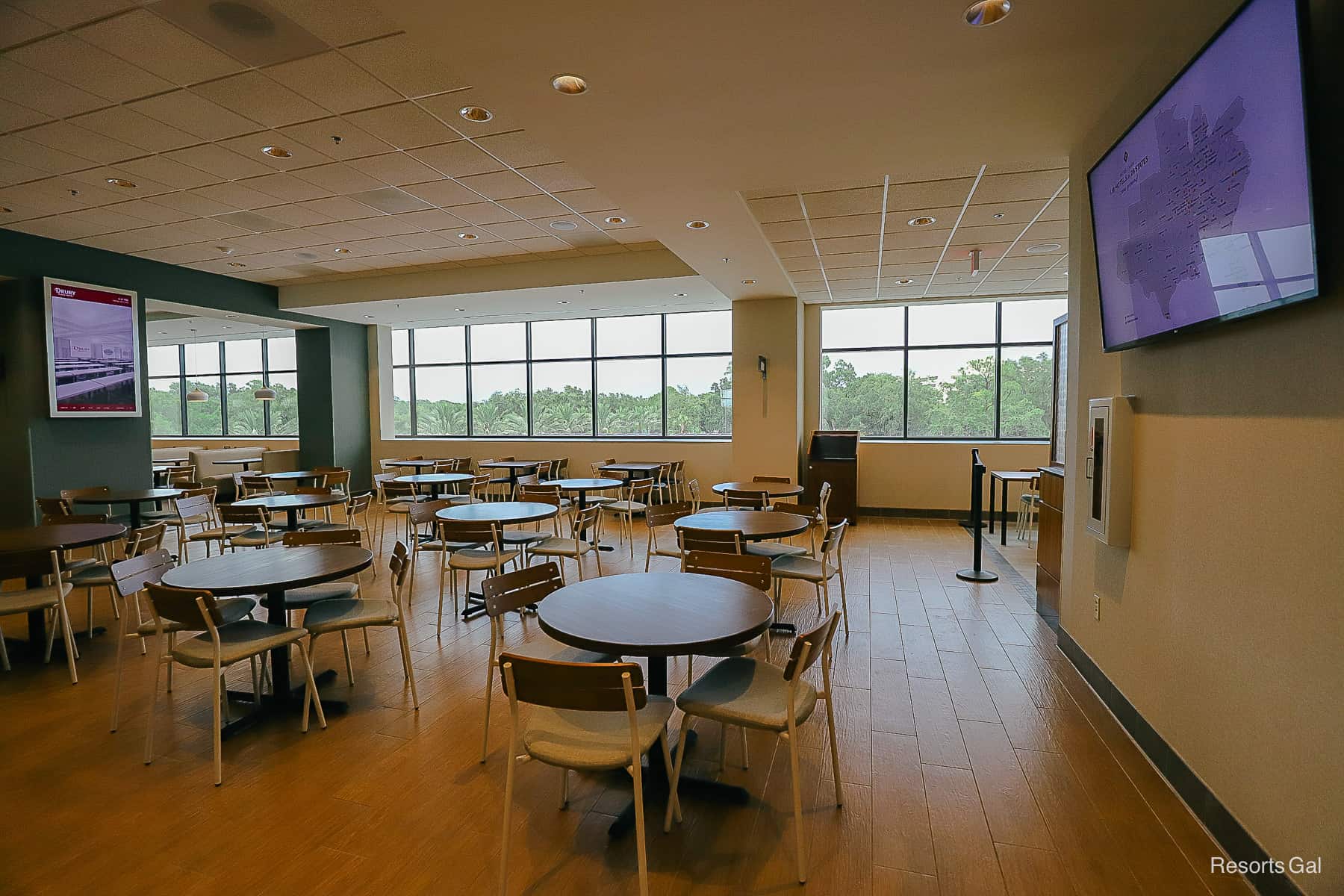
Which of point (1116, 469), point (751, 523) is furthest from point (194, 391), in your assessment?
point (1116, 469)

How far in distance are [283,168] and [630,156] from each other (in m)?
3.29

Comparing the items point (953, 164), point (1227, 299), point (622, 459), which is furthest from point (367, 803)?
point (622, 459)

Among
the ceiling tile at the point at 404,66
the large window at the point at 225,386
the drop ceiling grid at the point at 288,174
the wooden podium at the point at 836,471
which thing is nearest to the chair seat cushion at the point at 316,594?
the ceiling tile at the point at 404,66

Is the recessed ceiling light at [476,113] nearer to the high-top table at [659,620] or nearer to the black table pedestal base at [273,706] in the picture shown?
the high-top table at [659,620]

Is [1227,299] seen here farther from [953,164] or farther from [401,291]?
[401,291]

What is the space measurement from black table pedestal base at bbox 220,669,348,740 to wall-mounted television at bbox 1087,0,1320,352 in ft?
13.2

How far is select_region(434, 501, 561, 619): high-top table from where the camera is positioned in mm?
4574

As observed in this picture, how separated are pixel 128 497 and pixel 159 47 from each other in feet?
13.4

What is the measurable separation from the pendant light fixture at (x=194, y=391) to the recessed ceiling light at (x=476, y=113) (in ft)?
36.2

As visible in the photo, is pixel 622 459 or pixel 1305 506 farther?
Answer: pixel 622 459

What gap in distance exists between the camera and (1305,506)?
5.91ft

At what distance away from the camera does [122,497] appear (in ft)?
19.6

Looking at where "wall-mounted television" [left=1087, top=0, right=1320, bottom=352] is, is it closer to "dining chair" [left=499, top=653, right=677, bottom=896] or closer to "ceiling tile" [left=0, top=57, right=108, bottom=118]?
"dining chair" [left=499, top=653, right=677, bottom=896]

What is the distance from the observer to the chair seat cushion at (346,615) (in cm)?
311
